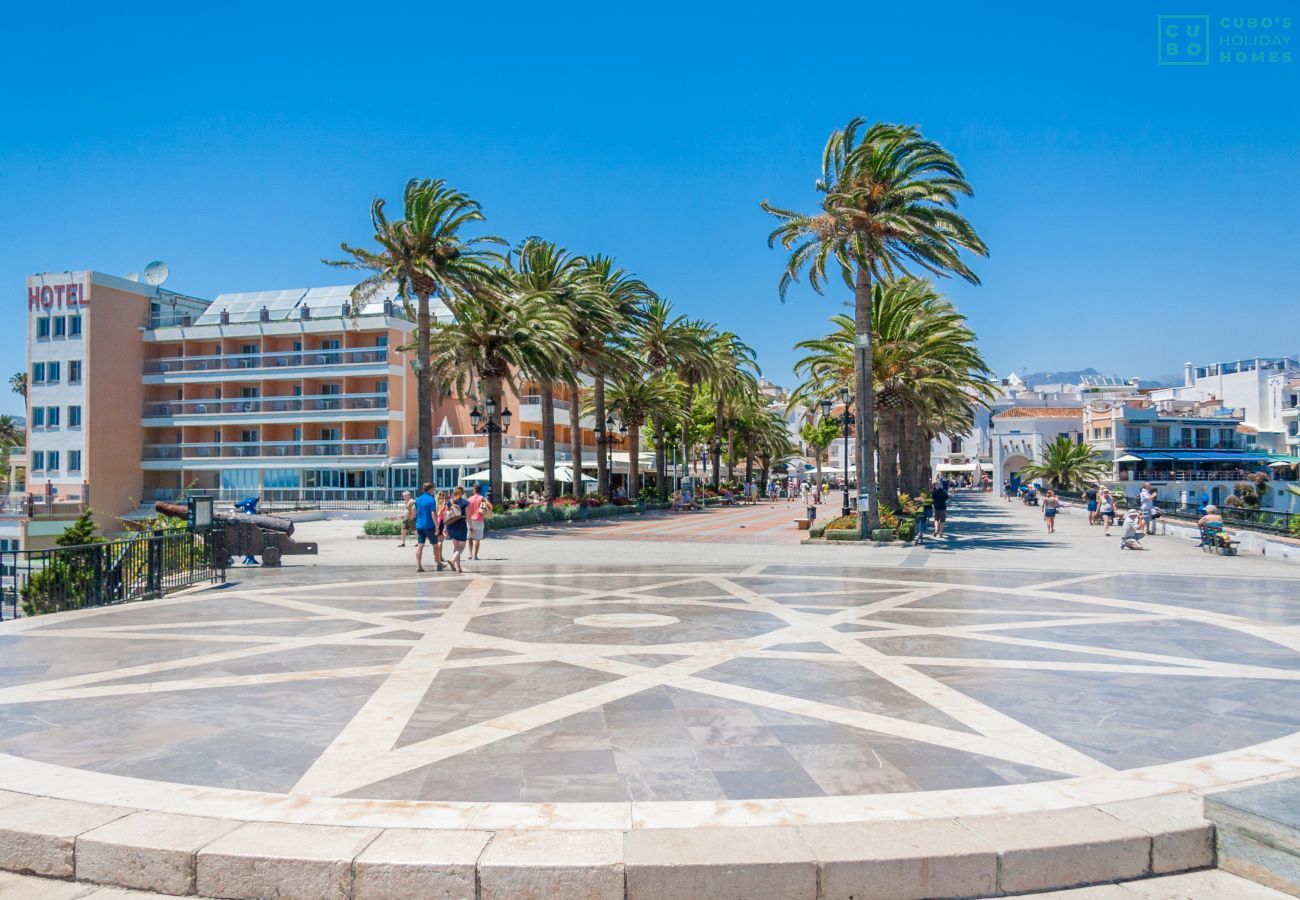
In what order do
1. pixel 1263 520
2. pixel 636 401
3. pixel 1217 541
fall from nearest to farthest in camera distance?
1. pixel 1217 541
2. pixel 1263 520
3. pixel 636 401

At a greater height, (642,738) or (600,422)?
(600,422)

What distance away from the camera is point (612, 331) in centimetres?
4112

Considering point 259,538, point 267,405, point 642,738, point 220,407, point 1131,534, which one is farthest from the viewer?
point 220,407

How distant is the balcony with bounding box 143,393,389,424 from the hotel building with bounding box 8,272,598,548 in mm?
Answer: 83

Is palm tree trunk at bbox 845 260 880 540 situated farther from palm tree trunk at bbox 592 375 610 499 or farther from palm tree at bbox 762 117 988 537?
palm tree trunk at bbox 592 375 610 499

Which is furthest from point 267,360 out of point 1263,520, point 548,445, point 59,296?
point 1263,520

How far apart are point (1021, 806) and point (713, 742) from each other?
2036 millimetres

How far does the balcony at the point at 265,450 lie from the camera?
50656 mm

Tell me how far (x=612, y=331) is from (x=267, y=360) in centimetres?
2347

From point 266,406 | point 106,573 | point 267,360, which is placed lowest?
point 106,573

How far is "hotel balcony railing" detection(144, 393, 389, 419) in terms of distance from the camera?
167ft

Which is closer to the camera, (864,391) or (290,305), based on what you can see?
(864,391)

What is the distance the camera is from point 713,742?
20.1 feet

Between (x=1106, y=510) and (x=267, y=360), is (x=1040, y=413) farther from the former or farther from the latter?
(x=267, y=360)
